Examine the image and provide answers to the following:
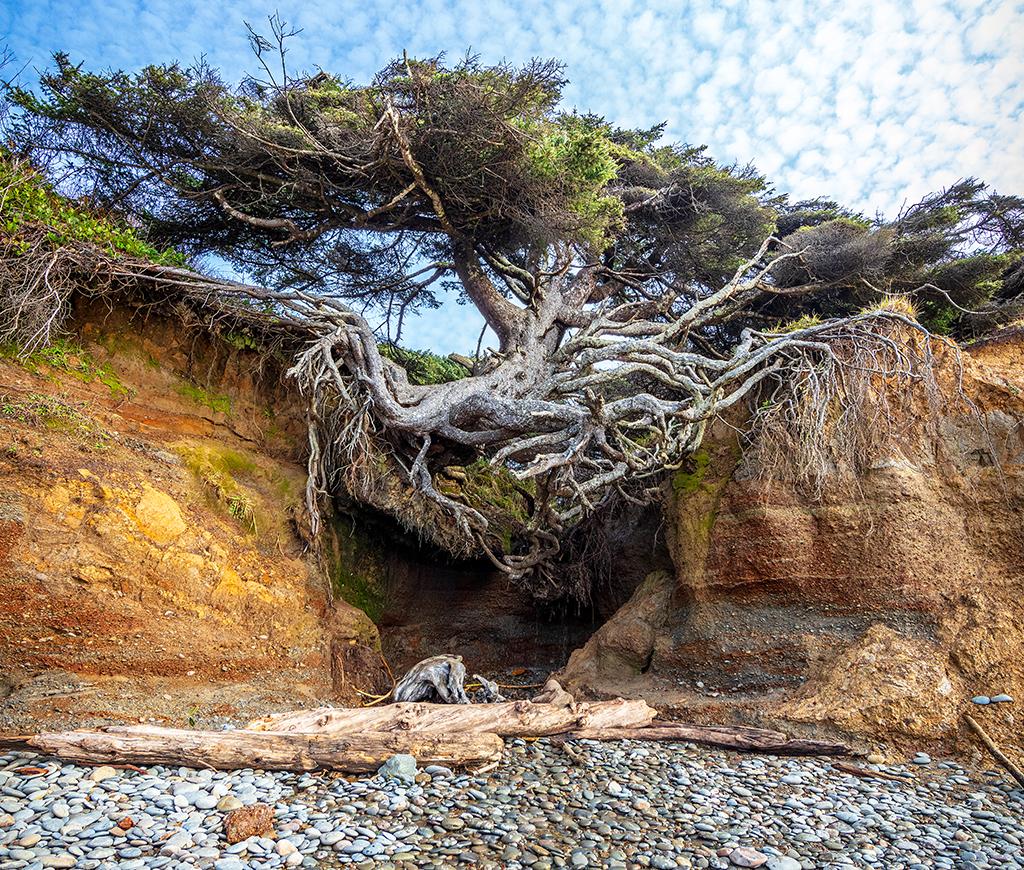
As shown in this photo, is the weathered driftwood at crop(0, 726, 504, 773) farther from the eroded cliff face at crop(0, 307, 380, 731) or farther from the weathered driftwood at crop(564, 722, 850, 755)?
the weathered driftwood at crop(564, 722, 850, 755)

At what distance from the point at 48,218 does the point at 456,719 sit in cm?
635

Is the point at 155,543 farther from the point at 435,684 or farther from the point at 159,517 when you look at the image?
the point at 435,684

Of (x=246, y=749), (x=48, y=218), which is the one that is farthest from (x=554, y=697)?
(x=48, y=218)

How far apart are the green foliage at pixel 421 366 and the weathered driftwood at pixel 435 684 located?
17.3ft

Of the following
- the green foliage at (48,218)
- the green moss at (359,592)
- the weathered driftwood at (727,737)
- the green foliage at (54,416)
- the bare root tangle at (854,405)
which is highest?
the green foliage at (48,218)

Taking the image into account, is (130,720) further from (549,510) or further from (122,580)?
(549,510)

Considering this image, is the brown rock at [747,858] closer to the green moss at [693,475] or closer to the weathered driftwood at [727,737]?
the weathered driftwood at [727,737]

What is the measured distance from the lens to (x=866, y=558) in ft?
20.3

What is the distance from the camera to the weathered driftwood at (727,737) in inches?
200

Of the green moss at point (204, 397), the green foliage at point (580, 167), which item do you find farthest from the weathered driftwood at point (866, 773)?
the green moss at point (204, 397)

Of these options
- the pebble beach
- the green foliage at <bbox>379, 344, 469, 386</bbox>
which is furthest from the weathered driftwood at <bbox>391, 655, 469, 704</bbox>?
the green foliage at <bbox>379, 344, 469, 386</bbox>

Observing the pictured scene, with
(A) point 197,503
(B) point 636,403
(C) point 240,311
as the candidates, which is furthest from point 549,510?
(C) point 240,311

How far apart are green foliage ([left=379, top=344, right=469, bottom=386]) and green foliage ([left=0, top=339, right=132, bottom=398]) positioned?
4246mm

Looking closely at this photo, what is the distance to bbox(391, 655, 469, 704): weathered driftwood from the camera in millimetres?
6137
